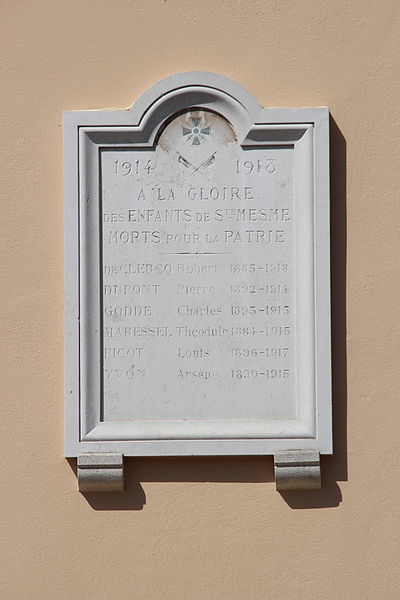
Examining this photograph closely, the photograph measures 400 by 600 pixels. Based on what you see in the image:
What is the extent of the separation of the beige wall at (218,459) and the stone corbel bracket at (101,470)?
0.35ft

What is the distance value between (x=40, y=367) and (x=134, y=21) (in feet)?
5.16

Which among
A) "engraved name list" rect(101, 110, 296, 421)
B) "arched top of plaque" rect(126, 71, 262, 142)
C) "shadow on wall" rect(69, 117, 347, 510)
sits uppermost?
"arched top of plaque" rect(126, 71, 262, 142)

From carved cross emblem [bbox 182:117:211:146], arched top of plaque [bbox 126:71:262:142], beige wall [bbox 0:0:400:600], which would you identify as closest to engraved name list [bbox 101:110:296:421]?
carved cross emblem [bbox 182:117:211:146]

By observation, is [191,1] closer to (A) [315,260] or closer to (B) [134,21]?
(B) [134,21]

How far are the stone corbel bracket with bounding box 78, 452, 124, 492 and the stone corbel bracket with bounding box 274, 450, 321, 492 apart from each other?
0.67m

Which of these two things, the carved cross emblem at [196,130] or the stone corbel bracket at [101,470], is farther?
the carved cross emblem at [196,130]

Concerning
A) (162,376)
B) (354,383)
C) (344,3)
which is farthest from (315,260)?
(344,3)

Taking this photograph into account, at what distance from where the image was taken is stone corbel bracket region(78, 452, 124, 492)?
4.23m

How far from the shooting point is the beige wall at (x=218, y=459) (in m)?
4.30

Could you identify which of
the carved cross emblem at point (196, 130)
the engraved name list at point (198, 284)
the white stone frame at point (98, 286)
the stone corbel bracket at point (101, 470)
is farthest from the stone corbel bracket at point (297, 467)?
the carved cross emblem at point (196, 130)

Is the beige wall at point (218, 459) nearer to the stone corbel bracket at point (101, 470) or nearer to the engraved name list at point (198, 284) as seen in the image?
the stone corbel bracket at point (101, 470)

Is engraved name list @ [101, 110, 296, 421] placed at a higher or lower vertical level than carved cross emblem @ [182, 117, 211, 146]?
lower

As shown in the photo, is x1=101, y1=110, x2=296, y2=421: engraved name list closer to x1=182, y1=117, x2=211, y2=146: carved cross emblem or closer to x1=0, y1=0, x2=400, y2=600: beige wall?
x1=182, y1=117, x2=211, y2=146: carved cross emblem

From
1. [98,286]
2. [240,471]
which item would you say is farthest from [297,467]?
[98,286]
